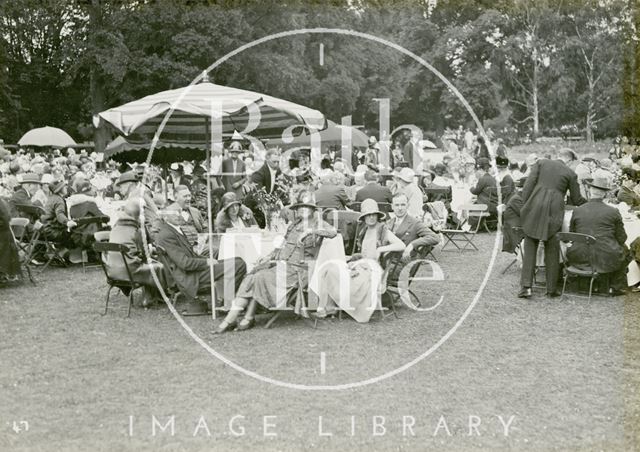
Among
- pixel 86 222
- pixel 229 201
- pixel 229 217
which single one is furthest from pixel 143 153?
pixel 229 217

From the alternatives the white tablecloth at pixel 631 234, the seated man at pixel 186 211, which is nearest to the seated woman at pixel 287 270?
the seated man at pixel 186 211

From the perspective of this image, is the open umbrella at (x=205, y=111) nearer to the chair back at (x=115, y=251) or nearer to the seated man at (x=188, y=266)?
the seated man at (x=188, y=266)

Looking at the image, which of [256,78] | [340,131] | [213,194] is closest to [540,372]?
[213,194]

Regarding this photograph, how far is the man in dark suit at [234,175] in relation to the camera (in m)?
12.1

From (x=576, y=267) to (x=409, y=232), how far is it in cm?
211

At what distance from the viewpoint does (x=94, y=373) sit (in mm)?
6004

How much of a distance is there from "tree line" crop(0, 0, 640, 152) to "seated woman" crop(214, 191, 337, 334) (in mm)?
5247

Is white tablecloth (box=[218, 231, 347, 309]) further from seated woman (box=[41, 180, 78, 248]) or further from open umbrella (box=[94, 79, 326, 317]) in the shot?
seated woman (box=[41, 180, 78, 248])

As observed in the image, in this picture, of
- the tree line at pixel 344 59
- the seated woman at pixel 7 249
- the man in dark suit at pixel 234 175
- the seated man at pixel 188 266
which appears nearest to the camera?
the seated man at pixel 188 266

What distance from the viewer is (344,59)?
1591 inches

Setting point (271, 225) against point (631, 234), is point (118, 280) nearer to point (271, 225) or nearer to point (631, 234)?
point (271, 225)

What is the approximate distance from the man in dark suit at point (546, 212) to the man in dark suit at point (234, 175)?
5.00 meters

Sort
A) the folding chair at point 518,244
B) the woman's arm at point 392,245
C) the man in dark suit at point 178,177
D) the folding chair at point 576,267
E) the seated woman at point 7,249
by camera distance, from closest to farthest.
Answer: the woman's arm at point 392,245 < the folding chair at point 576,267 < the seated woman at point 7,249 < the folding chair at point 518,244 < the man in dark suit at point 178,177

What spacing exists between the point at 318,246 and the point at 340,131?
14.0m
